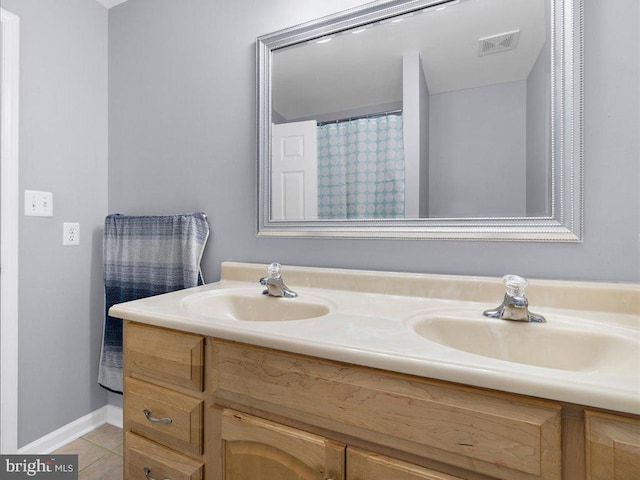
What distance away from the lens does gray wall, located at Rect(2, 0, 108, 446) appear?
139 centimetres

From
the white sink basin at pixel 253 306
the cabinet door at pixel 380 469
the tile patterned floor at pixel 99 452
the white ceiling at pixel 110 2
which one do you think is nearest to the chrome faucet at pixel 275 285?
the white sink basin at pixel 253 306

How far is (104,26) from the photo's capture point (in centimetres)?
172

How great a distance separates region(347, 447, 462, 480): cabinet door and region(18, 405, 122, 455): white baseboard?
1552 millimetres

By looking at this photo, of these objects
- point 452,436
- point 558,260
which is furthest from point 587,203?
point 452,436

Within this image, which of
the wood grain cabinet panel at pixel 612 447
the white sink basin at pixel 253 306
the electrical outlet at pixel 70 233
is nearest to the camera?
the wood grain cabinet panel at pixel 612 447

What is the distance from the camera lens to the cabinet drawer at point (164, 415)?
809 millimetres

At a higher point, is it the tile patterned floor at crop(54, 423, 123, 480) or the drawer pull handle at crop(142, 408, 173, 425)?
the drawer pull handle at crop(142, 408, 173, 425)

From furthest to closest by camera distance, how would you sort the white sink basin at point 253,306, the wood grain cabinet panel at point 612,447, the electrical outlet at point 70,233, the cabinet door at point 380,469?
the electrical outlet at point 70,233
the white sink basin at point 253,306
the cabinet door at point 380,469
the wood grain cabinet panel at point 612,447

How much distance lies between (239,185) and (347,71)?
610 mm

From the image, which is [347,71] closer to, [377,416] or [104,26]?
[377,416]

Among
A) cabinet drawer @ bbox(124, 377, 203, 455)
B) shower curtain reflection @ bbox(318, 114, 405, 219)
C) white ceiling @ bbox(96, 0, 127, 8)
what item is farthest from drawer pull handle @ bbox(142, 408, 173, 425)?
white ceiling @ bbox(96, 0, 127, 8)

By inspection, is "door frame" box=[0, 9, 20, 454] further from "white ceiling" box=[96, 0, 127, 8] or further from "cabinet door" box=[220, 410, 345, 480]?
"cabinet door" box=[220, 410, 345, 480]

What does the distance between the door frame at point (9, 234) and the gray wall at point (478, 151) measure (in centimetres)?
162

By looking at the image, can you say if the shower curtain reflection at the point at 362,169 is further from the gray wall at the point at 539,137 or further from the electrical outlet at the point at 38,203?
the electrical outlet at the point at 38,203
